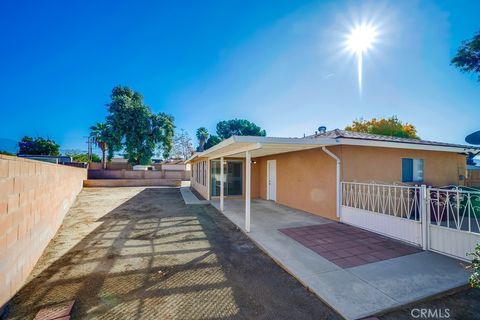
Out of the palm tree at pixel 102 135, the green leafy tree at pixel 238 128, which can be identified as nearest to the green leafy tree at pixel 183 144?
the green leafy tree at pixel 238 128

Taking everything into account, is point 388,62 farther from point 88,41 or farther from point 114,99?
point 114,99

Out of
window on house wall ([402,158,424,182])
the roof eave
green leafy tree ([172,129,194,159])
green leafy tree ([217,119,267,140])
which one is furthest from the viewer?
green leafy tree ([172,129,194,159])

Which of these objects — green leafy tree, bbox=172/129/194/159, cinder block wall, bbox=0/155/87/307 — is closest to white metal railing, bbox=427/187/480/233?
cinder block wall, bbox=0/155/87/307

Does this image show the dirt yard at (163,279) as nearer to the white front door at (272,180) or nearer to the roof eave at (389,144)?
the roof eave at (389,144)

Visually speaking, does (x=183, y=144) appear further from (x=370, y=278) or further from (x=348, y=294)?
(x=348, y=294)

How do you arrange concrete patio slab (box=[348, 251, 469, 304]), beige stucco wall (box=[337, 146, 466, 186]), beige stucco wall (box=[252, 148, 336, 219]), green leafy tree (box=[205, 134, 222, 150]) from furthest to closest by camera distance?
1. green leafy tree (box=[205, 134, 222, 150])
2. beige stucco wall (box=[252, 148, 336, 219])
3. beige stucco wall (box=[337, 146, 466, 186])
4. concrete patio slab (box=[348, 251, 469, 304])

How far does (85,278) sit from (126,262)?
27.2 inches

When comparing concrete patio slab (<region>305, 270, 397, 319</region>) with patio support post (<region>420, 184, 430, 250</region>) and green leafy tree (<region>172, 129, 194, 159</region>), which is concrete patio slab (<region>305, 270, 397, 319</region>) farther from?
green leafy tree (<region>172, 129, 194, 159</region>)

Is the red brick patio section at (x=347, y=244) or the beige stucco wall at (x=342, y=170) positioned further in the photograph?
the beige stucco wall at (x=342, y=170)

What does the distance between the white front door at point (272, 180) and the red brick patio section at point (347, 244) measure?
4.71 meters

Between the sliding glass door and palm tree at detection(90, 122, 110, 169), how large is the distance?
17.9 meters

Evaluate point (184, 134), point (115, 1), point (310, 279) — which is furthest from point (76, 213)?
point (184, 134)

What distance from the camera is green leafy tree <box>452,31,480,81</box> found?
9250 mm

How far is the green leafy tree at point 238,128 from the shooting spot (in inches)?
1216
